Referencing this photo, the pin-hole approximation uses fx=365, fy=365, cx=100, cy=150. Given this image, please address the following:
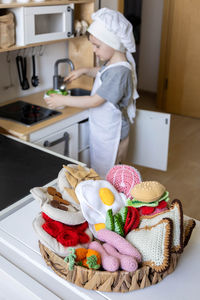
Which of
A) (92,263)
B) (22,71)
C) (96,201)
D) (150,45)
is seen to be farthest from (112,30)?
(150,45)

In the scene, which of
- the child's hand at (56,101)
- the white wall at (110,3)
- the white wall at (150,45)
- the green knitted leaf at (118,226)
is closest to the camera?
the green knitted leaf at (118,226)

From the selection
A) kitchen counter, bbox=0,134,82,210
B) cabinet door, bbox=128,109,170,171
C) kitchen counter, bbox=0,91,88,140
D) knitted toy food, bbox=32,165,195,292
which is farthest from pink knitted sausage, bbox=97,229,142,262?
cabinet door, bbox=128,109,170,171

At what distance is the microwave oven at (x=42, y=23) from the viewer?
1950mm

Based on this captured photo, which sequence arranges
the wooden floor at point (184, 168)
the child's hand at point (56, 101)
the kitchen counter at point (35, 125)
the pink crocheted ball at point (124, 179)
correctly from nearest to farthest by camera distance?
the pink crocheted ball at point (124, 179) → the kitchen counter at point (35, 125) → the child's hand at point (56, 101) → the wooden floor at point (184, 168)

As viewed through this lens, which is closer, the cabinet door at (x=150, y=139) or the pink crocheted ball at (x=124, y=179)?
the pink crocheted ball at (x=124, y=179)

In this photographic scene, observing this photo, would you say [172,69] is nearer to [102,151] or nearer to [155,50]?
[155,50]

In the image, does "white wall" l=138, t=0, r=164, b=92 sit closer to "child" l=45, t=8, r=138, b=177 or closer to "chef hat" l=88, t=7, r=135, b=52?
"child" l=45, t=8, r=138, b=177

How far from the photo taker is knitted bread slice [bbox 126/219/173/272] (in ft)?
2.74

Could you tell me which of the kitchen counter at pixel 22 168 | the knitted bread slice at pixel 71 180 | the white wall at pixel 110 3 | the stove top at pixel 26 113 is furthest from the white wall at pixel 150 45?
the knitted bread slice at pixel 71 180

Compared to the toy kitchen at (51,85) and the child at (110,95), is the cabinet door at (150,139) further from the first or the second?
the child at (110,95)

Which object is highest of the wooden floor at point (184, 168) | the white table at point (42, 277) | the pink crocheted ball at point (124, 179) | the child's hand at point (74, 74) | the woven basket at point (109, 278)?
the child's hand at point (74, 74)

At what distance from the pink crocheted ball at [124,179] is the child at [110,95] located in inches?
38.0

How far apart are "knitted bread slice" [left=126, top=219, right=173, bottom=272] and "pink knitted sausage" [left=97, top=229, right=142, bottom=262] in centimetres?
2

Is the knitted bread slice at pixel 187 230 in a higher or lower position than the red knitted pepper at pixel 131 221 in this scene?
lower
